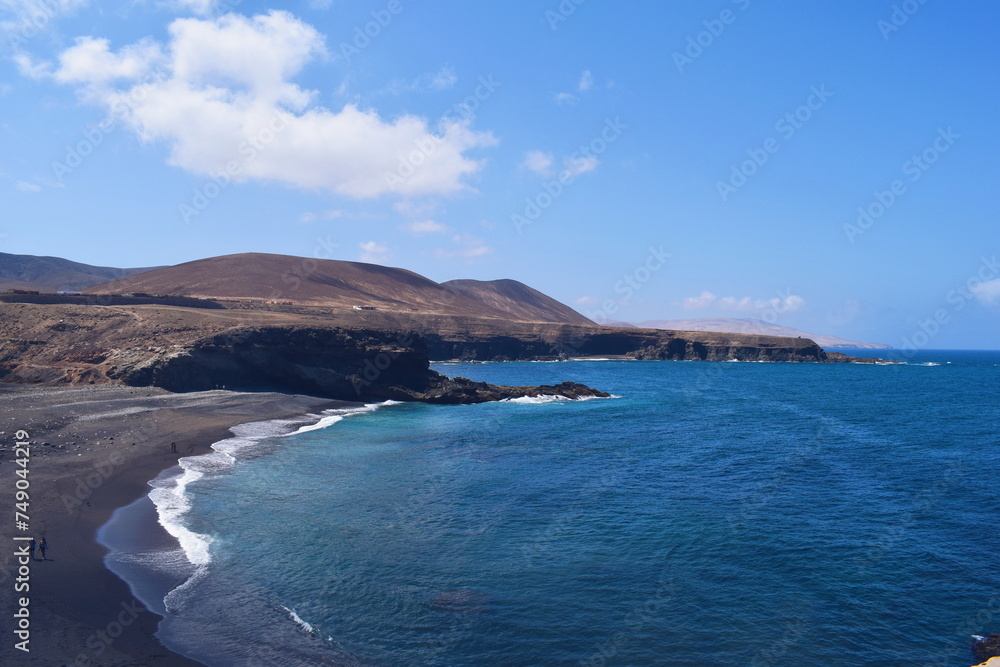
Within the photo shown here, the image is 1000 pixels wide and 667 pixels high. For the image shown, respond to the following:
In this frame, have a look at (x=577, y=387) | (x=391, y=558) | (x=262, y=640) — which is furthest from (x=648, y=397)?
(x=262, y=640)

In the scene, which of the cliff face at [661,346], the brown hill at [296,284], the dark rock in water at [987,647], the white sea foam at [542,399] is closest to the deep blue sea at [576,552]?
the dark rock in water at [987,647]

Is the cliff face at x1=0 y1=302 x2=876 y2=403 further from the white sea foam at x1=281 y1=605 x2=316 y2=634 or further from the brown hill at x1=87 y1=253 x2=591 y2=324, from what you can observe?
the brown hill at x1=87 y1=253 x2=591 y2=324

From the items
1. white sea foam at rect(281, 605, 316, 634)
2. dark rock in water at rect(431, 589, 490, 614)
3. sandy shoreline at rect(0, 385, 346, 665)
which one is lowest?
A: white sea foam at rect(281, 605, 316, 634)

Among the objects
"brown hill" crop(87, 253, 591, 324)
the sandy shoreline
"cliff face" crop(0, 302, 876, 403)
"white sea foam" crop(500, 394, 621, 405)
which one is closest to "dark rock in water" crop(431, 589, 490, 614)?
the sandy shoreline

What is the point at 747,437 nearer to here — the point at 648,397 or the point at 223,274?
the point at 648,397

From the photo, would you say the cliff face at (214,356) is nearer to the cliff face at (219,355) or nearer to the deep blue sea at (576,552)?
the cliff face at (219,355)

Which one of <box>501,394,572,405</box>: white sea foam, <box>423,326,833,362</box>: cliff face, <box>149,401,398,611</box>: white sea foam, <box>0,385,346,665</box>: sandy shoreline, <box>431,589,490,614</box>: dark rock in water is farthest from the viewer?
<box>423,326,833,362</box>: cliff face
